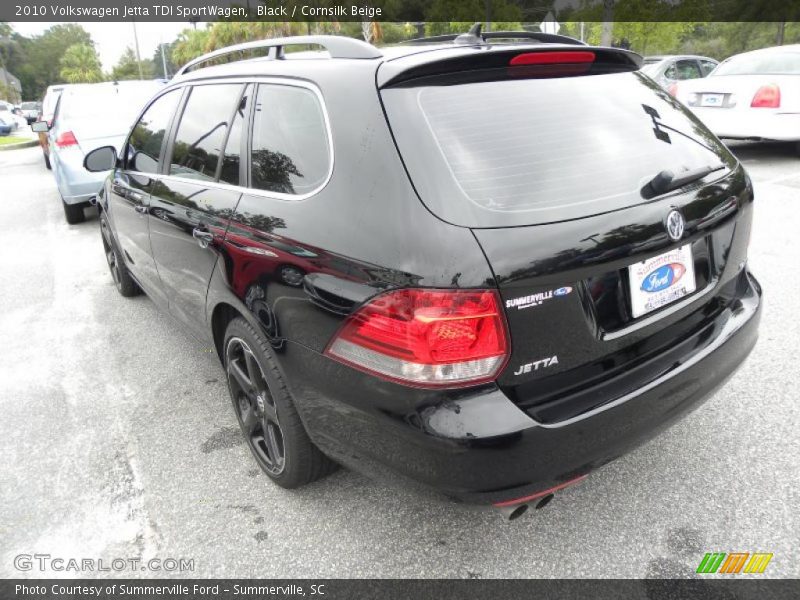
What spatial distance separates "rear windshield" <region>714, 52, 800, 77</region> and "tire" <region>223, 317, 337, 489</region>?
8575 mm

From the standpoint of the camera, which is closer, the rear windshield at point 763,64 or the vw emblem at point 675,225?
the vw emblem at point 675,225

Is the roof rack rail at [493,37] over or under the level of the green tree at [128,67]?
under

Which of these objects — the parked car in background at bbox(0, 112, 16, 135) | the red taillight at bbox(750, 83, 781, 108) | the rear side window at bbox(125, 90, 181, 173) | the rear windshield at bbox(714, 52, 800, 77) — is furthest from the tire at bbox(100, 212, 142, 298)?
the parked car in background at bbox(0, 112, 16, 135)

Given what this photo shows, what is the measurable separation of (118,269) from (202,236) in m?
2.69

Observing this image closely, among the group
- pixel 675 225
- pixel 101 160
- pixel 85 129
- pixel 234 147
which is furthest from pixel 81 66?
pixel 675 225

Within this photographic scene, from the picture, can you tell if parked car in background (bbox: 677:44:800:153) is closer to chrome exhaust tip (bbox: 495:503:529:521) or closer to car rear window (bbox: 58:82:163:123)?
car rear window (bbox: 58:82:163:123)

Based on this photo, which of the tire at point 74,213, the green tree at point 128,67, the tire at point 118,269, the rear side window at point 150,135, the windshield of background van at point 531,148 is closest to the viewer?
the windshield of background van at point 531,148

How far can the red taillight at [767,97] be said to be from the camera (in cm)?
782

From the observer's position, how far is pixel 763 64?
329 inches

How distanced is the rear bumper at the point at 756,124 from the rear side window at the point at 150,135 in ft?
24.3

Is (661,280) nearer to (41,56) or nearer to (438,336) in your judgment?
(438,336)

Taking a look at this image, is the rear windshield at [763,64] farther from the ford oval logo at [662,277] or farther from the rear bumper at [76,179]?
the rear bumper at [76,179]

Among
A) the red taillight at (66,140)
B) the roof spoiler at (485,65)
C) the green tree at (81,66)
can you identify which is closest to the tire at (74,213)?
the red taillight at (66,140)

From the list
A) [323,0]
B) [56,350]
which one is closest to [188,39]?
[323,0]
